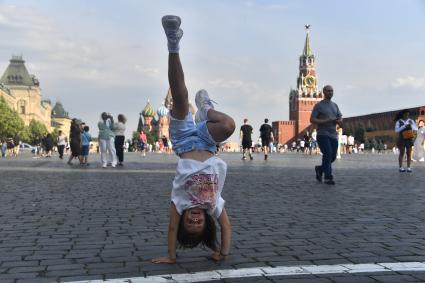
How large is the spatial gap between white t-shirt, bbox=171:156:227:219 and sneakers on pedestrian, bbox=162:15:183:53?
0.90 meters

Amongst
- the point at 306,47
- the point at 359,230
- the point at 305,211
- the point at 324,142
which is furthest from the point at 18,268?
the point at 306,47

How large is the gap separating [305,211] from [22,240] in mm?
3550

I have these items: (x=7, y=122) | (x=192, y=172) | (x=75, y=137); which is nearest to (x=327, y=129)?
(x=192, y=172)

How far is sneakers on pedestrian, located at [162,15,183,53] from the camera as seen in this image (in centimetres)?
459

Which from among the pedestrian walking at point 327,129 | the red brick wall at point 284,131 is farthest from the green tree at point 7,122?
the red brick wall at point 284,131

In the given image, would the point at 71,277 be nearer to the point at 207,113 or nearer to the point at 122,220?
the point at 207,113

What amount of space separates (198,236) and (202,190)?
35 cm

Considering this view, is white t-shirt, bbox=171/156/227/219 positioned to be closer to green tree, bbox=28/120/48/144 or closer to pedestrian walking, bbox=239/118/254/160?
pedestrian walking, bbox=239/118/254/160

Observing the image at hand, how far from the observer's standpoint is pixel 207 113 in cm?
482

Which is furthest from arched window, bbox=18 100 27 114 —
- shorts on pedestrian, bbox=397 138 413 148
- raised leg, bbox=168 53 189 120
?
raised leg, bbox=168 53 189 120

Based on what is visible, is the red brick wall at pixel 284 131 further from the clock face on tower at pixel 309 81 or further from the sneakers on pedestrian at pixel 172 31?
the sneakers on pedestrian at pixel 172 31

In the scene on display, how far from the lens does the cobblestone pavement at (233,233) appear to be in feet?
14.5

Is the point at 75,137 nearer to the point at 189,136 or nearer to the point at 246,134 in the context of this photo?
the point at 246,134

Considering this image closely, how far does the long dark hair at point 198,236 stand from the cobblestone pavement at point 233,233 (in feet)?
0.55
